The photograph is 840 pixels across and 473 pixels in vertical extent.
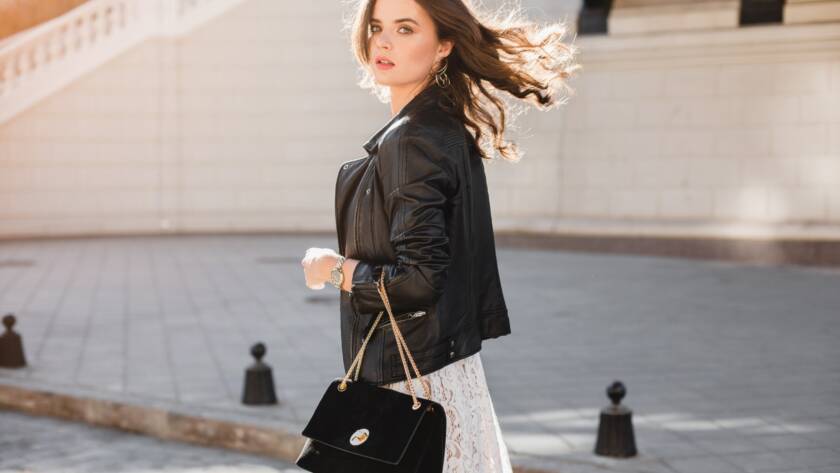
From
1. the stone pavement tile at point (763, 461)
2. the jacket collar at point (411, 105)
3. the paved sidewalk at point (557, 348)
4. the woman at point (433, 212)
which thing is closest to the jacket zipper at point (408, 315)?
the woman at point (433, 212)

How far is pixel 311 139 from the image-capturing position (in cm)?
2036

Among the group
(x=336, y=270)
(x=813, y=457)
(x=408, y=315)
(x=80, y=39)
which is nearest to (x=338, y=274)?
(x=336, y=270)

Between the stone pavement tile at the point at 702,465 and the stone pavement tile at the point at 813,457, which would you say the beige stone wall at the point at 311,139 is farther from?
the stone pavement tile at the point at 702,465

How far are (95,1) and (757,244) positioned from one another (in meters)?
11.7

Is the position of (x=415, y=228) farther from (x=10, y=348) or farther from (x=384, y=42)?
(x=10, y=348)

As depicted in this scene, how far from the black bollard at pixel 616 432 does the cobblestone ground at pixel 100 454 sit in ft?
5.44

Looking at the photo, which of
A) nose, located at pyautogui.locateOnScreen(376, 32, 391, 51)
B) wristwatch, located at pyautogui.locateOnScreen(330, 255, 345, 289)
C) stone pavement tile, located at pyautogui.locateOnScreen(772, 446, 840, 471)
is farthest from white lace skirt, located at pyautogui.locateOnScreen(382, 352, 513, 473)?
stone pavement tile, located at pyautogui.locateOnScreen(772, 446, 840, 471)

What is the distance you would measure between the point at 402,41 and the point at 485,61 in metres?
0.24

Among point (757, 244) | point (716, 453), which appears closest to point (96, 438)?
point (716, 453)

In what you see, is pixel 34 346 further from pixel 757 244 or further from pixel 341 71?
pixel 341 71

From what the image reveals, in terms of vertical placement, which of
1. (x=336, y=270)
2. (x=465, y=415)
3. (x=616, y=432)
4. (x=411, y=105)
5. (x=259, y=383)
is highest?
(x=411, y=105)

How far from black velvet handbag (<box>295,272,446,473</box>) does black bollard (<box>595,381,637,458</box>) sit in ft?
9.88

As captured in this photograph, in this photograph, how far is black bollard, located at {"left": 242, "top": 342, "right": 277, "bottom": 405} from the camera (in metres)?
7.00

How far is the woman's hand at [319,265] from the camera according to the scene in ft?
9.82
